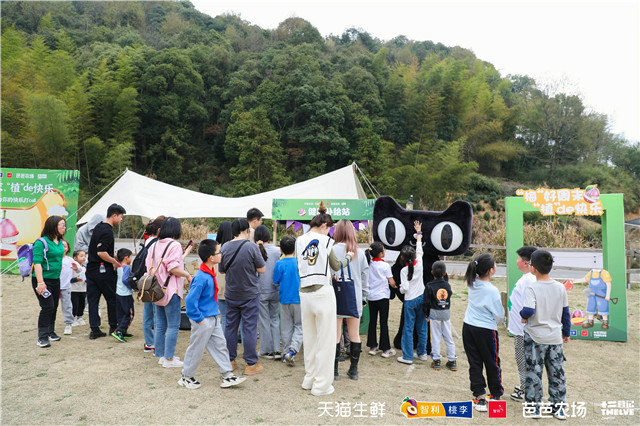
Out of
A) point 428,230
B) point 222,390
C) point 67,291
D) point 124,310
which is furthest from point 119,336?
point 428,230

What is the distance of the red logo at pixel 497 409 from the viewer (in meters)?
3.14

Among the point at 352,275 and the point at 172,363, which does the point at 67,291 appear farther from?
the point at 352,275

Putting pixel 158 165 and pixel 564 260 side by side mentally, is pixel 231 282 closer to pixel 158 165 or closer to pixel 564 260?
pixel 564 260

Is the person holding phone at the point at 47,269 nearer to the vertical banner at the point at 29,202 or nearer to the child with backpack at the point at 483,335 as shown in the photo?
the child with backpack at the point at 483,335

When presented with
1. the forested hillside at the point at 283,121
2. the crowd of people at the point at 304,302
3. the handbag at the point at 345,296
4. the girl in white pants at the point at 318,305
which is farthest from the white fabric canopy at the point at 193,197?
the forested hillside at the point at 283,121

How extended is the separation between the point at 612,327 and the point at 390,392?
3582 millimetres

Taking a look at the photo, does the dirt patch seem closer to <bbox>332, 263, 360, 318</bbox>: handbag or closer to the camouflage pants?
the camouflage pants

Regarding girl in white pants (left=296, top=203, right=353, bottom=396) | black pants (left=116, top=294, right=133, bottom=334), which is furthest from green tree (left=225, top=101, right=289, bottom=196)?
girl in white pants (left=296, top=203, right=353, bottom=396)

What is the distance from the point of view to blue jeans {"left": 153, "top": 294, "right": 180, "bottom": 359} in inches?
150

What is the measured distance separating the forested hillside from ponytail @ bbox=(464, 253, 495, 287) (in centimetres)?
1819

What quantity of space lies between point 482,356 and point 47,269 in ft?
13.7

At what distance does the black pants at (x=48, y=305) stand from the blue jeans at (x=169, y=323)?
4.06 feet

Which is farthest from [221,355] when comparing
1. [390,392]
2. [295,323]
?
[390,392]

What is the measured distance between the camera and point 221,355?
3.46 metres
